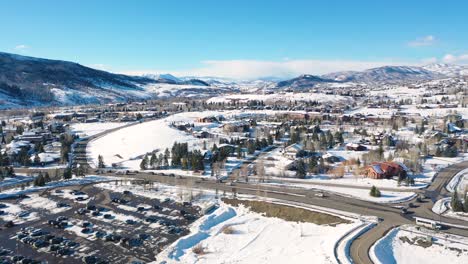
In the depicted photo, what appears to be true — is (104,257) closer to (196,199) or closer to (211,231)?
(211,231)

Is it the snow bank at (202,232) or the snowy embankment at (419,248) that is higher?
the snowy embankment at (419,248)

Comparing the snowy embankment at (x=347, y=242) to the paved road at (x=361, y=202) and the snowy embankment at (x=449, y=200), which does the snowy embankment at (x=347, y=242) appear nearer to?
the paved road at (x=361, y=202)

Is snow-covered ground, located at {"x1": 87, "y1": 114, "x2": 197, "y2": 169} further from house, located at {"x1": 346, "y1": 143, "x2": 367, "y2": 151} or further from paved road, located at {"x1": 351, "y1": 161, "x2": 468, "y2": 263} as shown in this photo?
paved road, located at {"x1": 351, "y1": 161, "x2": 468, "y2": 263}

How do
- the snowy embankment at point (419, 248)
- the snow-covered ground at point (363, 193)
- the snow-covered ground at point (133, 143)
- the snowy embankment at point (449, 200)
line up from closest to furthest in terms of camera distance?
the snowy embankment at point (419, 248)
the snowy embankment at point (449, 200)
the snow-covered ground at point (363, 193)
the snow-covered ground at point (133, 143)

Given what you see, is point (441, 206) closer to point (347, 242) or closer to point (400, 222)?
point (400, 222)

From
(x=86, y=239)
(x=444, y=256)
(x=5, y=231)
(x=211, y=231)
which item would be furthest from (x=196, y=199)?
(x=444, y=256)

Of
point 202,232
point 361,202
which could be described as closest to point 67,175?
point 202,232

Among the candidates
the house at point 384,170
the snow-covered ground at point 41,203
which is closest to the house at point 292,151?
the house at point 384,170

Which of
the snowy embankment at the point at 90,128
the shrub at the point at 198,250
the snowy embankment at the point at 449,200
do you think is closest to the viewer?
the shrub at the point at 198,250
